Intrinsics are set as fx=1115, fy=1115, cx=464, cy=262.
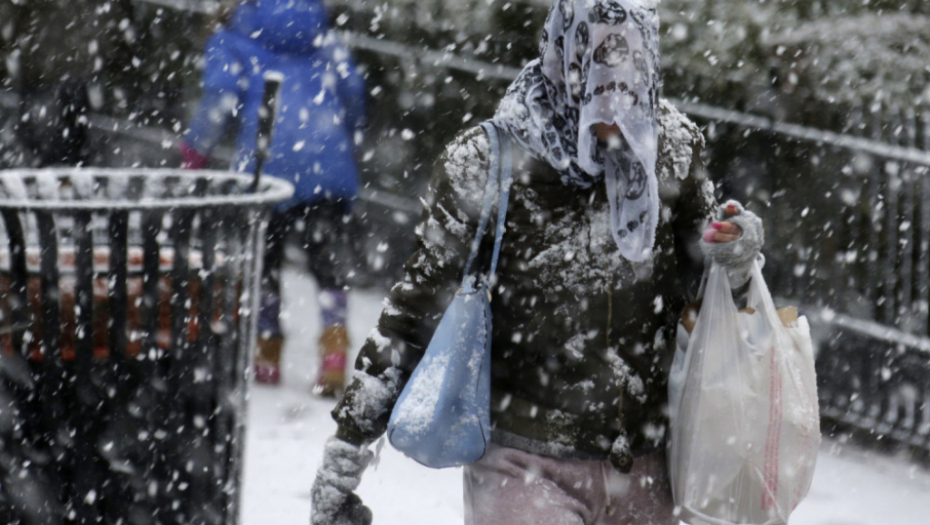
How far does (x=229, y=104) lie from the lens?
16.1 feet

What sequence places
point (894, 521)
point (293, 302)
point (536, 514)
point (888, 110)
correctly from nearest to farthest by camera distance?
point (536, 514)
point (894, 521)
point (888, 110)
point (293, 302)

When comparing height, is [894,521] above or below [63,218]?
below

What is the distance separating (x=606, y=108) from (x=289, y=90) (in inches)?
129

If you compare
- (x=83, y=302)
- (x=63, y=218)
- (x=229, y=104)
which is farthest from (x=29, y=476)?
(x=229, y=104)

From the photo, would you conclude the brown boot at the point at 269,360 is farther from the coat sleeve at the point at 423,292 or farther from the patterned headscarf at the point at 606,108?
the patterned headscarf at the point at 606,108

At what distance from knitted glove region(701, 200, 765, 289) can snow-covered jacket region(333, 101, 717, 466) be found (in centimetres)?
10

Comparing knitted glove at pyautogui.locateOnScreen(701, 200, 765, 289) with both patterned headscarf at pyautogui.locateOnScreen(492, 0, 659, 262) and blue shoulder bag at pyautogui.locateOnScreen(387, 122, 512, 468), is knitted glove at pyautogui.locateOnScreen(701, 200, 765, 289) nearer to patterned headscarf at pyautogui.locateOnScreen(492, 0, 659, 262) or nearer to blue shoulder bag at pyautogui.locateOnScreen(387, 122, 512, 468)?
patterned headscarf at pyautogui.locateOnScreen(492, 0, 659, 262)

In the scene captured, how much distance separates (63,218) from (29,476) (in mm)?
613

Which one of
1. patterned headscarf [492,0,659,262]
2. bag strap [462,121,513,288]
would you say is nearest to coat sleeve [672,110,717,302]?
patterned headscarf [492,0,659,262]

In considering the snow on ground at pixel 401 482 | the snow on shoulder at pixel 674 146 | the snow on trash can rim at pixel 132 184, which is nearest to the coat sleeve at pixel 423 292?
the snow on shoulder at pixel 674 146

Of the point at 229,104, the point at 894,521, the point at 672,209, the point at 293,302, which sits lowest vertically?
the point at 293,302

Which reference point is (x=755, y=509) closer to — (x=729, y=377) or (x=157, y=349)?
(x=729, y=377)

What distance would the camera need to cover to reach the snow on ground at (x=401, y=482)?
4.07 metres

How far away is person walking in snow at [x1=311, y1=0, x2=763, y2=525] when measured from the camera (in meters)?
2.09
